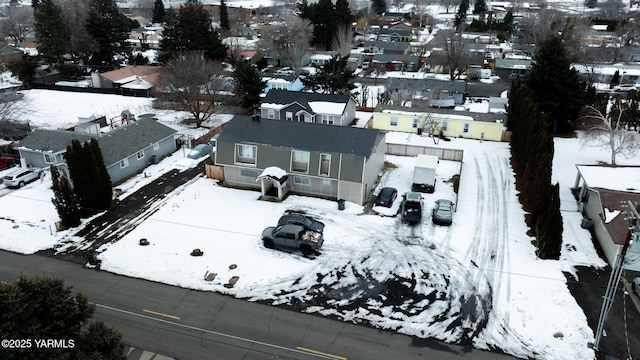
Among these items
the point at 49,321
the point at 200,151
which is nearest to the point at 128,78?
the point at 200,151

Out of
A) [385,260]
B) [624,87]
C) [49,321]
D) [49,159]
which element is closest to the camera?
[49,321]

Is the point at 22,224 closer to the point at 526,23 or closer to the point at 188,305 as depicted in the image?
the point at 188,305

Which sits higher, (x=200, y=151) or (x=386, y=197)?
(x=200, y=151)

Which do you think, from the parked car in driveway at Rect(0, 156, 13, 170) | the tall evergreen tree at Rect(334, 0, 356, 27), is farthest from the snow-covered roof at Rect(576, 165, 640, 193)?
the tall evergreen tree at Rect(334, 0, 356, 27)

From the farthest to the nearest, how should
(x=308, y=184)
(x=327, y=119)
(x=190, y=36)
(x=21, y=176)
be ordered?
(x=190, y=36) < (x=327, y=119) < (x=21, y=176) < (x=308, y=184)

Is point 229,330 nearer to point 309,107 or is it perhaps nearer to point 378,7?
point 309,107

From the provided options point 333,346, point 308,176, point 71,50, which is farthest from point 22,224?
point 71,50

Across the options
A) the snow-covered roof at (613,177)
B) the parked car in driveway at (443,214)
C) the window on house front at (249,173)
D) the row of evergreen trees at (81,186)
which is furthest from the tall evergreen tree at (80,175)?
the snow-covered roof at (613,177)
